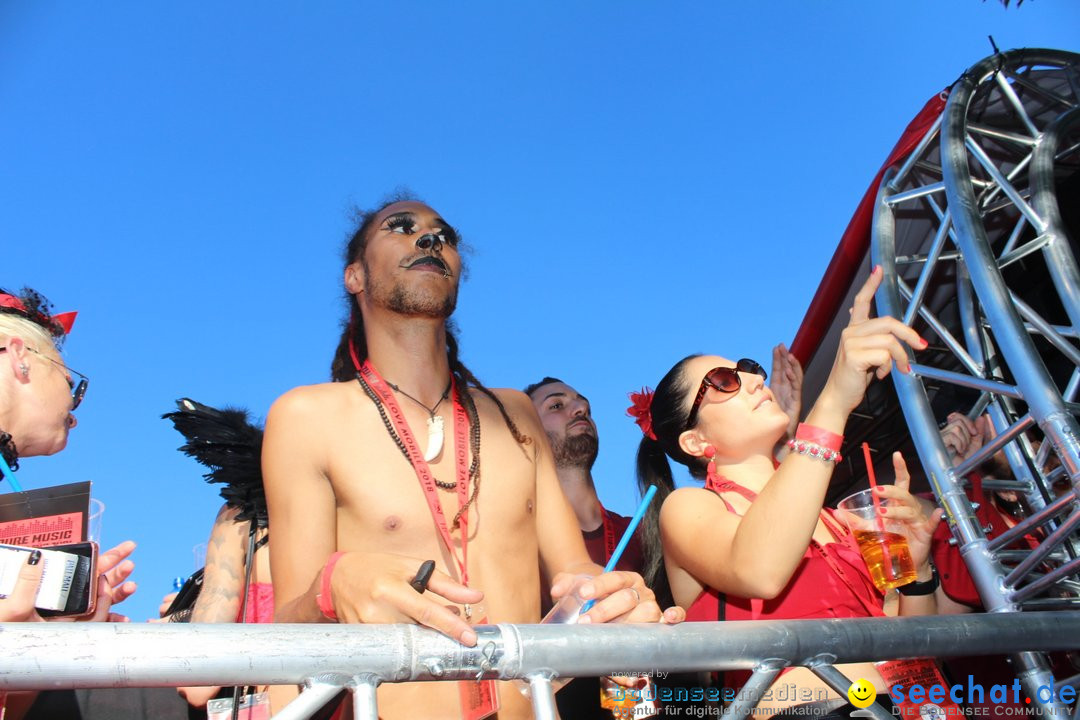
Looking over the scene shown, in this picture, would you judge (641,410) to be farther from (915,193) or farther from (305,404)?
(915,193)

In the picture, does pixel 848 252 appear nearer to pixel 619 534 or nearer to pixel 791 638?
pixel 619 534

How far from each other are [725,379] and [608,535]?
70.1 inches

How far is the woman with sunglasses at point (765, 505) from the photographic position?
213 cm

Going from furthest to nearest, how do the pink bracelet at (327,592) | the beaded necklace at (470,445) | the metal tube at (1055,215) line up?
the metal tube at (1055,215) → the beaded necklace at (470,445) → the pink bracelet at (327,592)

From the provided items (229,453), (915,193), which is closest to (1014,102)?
(915,193)

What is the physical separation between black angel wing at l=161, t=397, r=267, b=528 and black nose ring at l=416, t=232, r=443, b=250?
1.20 meters

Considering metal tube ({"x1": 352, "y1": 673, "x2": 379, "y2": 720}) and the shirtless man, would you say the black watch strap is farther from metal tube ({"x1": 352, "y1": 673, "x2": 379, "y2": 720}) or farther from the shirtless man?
metal tube ({"x1": 352, "y1": 673, "x2": 379, "y2": 720})

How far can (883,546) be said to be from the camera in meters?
2.38

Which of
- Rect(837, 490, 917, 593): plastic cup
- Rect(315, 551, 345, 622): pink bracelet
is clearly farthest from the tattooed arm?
Rect(837, 490, 917, 593): plastic cup

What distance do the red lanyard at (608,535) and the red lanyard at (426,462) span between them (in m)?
1.76

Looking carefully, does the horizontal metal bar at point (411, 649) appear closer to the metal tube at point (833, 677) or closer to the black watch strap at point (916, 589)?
the metal tube at point (833, 677)

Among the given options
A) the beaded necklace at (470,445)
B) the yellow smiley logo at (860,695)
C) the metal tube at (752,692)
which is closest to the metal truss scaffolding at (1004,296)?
the yellow smiley logo at (860,695)

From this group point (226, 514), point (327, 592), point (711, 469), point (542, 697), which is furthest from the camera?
point (226, 514)

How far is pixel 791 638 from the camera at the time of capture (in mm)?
1671
